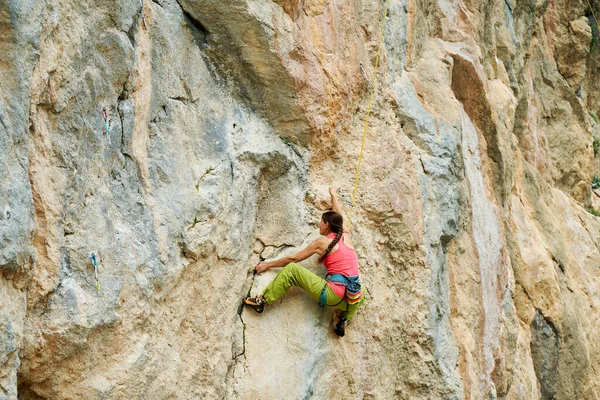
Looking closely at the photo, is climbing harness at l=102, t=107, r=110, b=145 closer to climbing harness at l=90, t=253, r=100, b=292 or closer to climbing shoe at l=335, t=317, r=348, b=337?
climbing harness at l=90, t=253, r=100, b=292

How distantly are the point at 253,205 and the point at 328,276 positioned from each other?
2.84 feet

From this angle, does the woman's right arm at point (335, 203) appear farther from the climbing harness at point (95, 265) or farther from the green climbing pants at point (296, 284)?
the climbing harness at point (95, 265)

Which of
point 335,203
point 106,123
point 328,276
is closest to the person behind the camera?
point 106,123

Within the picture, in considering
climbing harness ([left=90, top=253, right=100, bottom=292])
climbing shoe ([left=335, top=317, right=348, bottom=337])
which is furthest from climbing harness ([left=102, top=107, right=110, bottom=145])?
climbing shoe ([left=335, top=317, right=348, bottom=337])

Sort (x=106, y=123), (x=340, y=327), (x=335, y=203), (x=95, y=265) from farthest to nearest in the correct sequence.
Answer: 1. (x=335, y=203)
2. (x=340, y=327)
3. (x=106, y=123)
4. (x=95, y=265)

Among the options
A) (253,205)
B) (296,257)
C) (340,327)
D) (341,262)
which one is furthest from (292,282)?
(253,205)

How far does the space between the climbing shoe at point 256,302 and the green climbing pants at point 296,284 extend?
0.04 metres

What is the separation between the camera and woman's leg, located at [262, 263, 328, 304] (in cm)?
623

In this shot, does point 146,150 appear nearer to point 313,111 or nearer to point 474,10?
point 313,111

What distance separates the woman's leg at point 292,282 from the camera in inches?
245

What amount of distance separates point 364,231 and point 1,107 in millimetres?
3814

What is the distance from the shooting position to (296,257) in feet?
21.1

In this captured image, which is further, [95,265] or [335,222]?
[335,222]

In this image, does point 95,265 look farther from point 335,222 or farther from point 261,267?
point 335,222
